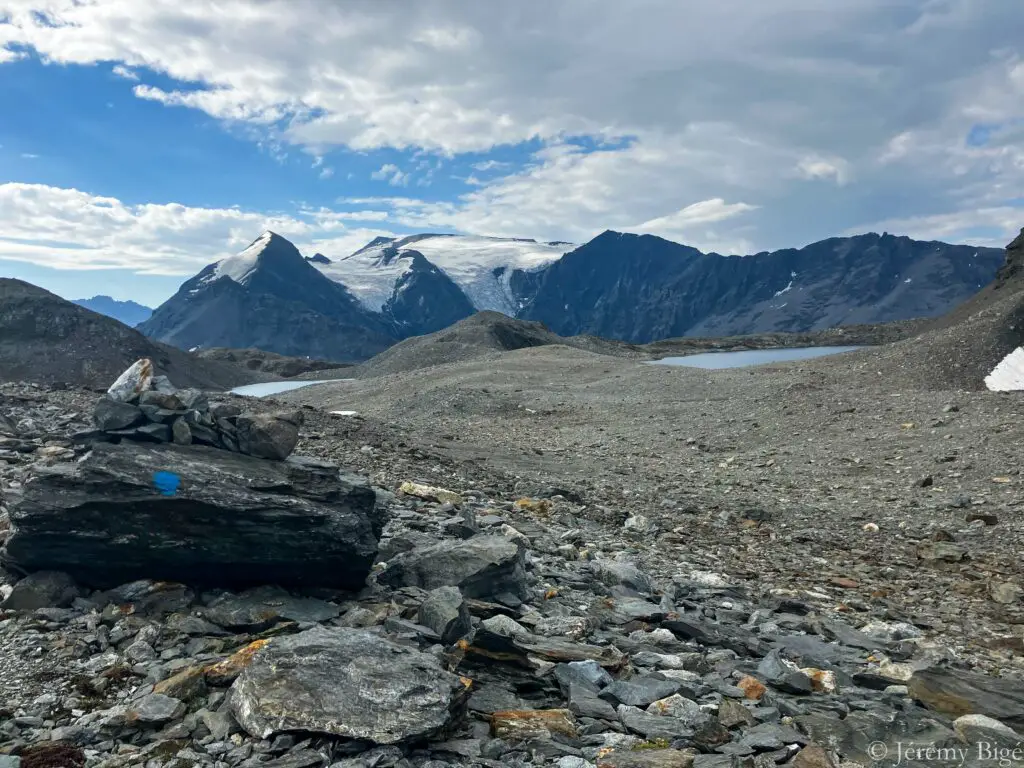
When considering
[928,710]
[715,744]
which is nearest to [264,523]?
[715,744]

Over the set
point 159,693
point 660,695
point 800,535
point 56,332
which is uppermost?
point 56,332

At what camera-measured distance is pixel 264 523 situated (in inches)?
311

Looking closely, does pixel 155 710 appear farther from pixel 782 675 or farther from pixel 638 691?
pixel 782 675

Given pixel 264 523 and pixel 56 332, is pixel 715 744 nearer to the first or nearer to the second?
pixel 264 523

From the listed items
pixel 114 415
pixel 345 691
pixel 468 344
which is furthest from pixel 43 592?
pixel 468 344

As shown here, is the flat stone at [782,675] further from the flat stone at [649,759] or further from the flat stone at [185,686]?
the flat stone at [185,686]

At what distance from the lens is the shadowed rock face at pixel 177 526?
293 inches

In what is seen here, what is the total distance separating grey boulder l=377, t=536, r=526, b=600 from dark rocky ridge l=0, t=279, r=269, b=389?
206ft

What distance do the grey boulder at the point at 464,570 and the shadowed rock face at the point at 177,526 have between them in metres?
0.75

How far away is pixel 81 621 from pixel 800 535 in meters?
13.3

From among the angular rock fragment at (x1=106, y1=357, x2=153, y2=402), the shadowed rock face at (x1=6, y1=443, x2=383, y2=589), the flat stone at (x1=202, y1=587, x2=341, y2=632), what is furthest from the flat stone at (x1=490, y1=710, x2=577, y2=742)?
the angular rock fragment at (x1=106, y1=357, x2=153, y2=402)

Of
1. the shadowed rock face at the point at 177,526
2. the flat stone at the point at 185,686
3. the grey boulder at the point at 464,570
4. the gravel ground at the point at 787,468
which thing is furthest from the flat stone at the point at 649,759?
the gravel ground at the point at 787,468

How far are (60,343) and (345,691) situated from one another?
76.5 meters

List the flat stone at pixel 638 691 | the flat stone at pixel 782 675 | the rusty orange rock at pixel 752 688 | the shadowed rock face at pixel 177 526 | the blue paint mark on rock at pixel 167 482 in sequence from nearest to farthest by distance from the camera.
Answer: the flat stone at pixel 638 691
the rusty orange rock at pixel 752 688
the flat stone at pixel 782 675
the shadowed rock face at pixel 177 526
the blue paint mark on rock at pixel 167 482
